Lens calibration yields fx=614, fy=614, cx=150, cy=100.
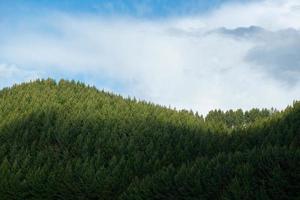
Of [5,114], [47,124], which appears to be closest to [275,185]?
[47,124]

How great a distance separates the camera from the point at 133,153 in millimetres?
13227

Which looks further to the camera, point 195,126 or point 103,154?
point 195,126

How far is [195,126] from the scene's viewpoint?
1633 centimetres

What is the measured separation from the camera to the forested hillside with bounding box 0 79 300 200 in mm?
10113

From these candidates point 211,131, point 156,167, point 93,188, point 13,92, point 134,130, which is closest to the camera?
point 93,188

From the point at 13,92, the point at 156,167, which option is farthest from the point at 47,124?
the point at 13,92

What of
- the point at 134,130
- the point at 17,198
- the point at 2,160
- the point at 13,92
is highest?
the point at 13,92

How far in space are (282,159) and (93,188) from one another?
3776 millimetres

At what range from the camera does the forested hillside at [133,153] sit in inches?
398

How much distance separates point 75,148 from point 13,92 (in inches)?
296

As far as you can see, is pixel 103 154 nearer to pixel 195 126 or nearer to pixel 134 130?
pixel 134 130

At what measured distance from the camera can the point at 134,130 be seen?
1473 cm

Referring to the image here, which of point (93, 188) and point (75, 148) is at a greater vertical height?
point (75, 148)

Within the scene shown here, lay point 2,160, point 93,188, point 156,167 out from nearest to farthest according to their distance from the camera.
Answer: point 93,188 → point 156,167 → point 2,160
